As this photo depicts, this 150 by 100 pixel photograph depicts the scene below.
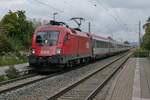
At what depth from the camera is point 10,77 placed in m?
21.3

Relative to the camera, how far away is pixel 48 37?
82.4 feet

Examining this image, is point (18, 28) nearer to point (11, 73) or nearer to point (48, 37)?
point (48, 37)

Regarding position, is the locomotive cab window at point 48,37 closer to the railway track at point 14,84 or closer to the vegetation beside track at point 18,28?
the railway track at point 14,84

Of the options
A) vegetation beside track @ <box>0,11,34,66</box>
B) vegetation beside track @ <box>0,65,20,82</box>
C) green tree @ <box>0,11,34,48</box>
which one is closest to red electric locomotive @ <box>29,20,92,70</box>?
vegetation beside track @ <box>0,65,20,82</box>

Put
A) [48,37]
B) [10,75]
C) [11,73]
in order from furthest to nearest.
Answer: [48,37]
[11,73]
[10,75]

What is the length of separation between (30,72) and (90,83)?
600 centimetres

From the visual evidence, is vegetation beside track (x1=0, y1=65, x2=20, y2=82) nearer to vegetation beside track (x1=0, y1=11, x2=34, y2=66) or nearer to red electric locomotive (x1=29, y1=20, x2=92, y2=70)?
red electric locomotive (x1=29, y1=20, x2=92, y2=70)

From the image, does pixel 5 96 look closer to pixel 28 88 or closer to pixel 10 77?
pixel 28 88

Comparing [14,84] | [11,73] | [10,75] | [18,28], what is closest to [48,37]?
[11,73]

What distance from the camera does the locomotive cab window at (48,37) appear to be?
24.9 meters

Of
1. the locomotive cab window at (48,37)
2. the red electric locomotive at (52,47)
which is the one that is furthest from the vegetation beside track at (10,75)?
the locomotive cab window at (48,37)

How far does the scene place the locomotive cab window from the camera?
24.9m

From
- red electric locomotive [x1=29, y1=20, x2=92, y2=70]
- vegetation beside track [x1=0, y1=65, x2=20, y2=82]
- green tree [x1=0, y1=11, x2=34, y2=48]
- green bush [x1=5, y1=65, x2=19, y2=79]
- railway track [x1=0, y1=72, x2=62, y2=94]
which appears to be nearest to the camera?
railway track [x1=0, y1=72, x2=62, y2=94]

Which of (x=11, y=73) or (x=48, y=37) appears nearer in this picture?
(x=11, y=73)
